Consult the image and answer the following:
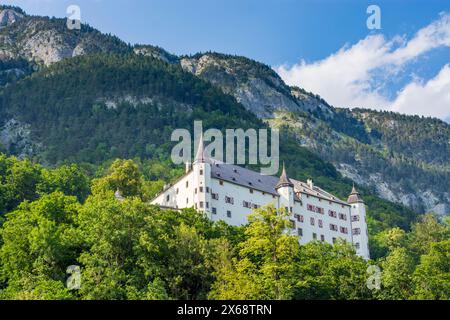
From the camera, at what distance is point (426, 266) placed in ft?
234

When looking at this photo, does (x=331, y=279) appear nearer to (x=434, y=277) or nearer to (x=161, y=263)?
(x=434, y=277)

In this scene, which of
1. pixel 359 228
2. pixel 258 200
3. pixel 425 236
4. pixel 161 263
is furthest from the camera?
pixel 425 236

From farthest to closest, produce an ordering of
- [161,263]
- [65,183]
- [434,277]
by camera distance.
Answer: [65,183], [434,277], [161,263]

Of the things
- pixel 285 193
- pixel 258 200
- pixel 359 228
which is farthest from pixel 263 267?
pixel 359 228

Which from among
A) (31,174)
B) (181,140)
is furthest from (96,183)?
(181,140)

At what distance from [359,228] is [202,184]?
30.0m

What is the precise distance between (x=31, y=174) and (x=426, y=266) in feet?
197

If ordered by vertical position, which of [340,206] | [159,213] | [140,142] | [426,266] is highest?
[140,142]

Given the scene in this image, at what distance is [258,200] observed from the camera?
3900 inches

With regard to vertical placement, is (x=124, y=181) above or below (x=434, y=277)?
above

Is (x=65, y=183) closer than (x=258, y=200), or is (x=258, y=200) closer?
(x=258, y=200)

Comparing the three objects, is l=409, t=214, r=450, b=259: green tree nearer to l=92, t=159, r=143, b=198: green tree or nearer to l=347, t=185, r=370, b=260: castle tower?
l=347, t=185, r=370, b=260: castle tower
